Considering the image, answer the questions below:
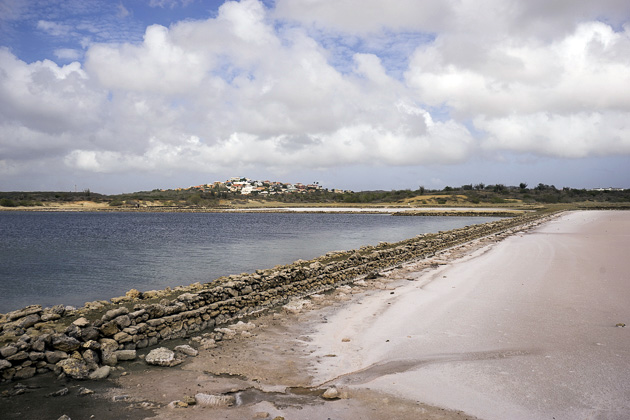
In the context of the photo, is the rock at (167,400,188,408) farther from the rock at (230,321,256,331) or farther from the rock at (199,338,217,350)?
the rock at (230,321,256,331)

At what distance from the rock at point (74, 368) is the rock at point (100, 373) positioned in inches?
3.2

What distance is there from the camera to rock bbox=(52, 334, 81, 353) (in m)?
5.91

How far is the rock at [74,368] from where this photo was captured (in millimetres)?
5574

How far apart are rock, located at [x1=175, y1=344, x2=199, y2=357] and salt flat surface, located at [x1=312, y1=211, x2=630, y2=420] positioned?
1991mm

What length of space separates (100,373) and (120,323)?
116 centimetres

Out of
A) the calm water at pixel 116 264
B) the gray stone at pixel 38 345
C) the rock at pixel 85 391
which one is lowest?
the calm water at pixel 116 264

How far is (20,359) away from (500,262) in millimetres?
15199

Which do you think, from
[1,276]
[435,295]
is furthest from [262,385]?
[1,276]

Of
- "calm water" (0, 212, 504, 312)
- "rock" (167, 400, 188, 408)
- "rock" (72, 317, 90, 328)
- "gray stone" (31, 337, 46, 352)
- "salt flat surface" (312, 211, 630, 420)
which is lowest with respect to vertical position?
"calm water" (0, 212, 504, 312)

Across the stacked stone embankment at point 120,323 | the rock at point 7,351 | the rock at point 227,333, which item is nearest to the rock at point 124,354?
the stacked stone embankment at point 120,323

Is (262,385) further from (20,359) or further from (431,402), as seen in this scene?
(20,359)

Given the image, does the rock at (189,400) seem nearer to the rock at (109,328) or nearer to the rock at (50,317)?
the rock at (109,328)

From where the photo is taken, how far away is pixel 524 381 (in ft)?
17.9

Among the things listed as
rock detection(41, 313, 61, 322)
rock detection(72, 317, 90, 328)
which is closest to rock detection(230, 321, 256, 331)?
rock detection(72, 317, 90, 328)
